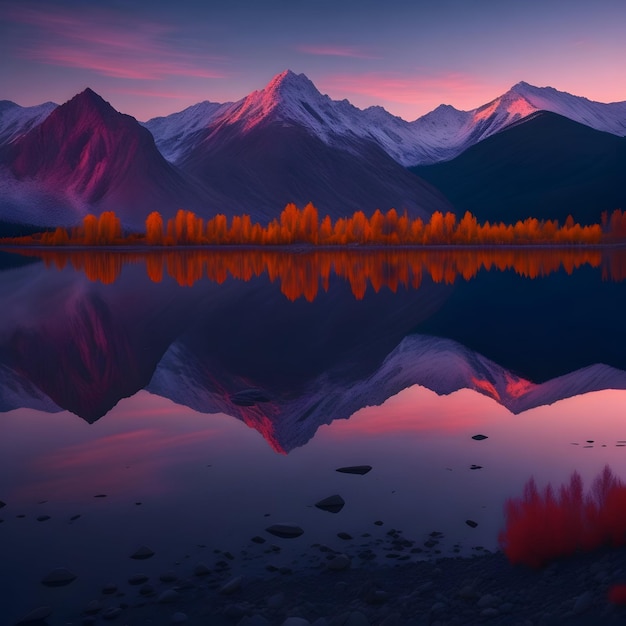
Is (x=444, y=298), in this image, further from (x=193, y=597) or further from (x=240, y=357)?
(x=193, y=597)

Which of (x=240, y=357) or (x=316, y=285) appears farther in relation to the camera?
(x=316, y=285)

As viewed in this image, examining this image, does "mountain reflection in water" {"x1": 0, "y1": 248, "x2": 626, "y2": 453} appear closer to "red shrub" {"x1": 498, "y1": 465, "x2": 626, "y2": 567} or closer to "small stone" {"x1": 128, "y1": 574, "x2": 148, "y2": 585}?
"small stone" {"x1": 128, "y1": 574, "x2": 148, "y2": 585}

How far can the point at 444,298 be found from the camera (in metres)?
62.4

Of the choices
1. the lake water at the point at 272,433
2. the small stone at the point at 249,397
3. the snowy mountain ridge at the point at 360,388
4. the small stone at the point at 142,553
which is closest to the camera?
the small stone at the point at 142,553

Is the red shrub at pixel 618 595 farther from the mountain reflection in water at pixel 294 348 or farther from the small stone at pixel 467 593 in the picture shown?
the mountain reflection in water at pixel 294 348

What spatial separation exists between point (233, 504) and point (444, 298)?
50629 millimetres

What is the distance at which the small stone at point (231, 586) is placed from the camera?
10.7 m

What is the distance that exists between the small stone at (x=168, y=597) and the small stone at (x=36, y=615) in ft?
5.38

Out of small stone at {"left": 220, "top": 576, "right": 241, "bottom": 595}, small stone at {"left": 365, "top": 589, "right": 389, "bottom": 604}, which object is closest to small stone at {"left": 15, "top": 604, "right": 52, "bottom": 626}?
small stone at {"left": 220, "top": 576, "right": 241, "bottom": 595}

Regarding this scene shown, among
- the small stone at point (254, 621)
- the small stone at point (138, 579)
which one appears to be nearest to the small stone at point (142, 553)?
the small stone at point (138, 579)

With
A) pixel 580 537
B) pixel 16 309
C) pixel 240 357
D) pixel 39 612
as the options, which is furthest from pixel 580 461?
pixel 16 309

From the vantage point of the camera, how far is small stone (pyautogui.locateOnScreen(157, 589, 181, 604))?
34.2 ft

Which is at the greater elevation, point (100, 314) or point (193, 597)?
point (100, 314)

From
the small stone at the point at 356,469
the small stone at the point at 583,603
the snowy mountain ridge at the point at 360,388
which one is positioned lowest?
the small stone at the point at 583,603
